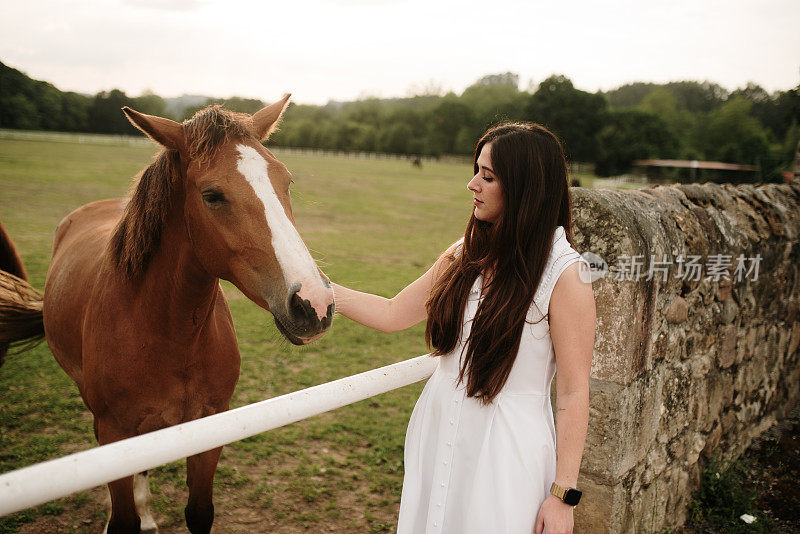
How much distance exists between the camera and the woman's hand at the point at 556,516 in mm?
1542

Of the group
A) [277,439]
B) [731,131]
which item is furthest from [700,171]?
[277,439]

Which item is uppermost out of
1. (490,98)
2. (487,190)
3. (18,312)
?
(490,98)

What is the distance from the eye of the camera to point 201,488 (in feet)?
8.70

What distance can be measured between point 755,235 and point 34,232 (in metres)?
12.5

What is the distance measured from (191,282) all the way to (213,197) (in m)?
0.46

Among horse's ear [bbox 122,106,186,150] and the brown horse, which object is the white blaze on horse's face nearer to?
the brown horse

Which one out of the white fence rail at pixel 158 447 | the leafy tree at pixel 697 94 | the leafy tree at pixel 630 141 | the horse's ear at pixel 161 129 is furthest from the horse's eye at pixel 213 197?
the leafy tree at pixel 697 94

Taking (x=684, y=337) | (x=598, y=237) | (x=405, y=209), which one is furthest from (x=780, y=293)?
(x=405, y=209)

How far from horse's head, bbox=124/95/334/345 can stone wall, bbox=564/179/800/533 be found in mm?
1328

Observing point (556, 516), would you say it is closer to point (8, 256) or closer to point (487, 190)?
point (487, 190)

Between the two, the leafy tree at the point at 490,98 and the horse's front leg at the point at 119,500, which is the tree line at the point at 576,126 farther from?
the horse's front leg at the point at 119,500

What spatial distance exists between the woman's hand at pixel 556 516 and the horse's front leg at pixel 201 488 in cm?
173

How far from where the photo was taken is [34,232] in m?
10.7

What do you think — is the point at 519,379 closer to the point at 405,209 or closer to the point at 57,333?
the point at 57,333
